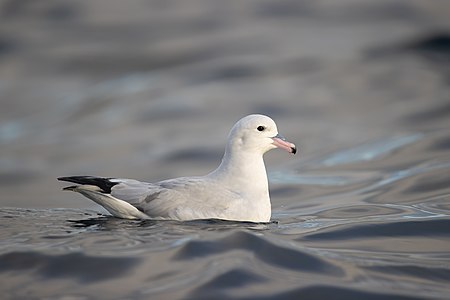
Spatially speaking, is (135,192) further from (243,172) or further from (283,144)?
(283,144)

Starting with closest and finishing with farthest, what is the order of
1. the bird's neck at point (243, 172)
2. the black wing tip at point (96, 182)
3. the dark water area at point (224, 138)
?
the dark water area at point (224, 138)
the black wing tip at point (96, 182)
the bird's neck at point (243, 172)

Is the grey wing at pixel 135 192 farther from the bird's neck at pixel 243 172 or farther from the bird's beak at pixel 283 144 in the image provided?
the bird's beak at pixel 283 144

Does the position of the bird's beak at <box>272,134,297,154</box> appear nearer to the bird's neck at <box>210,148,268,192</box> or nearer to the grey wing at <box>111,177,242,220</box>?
the bird's neck at <box>210,148,268,192</box>

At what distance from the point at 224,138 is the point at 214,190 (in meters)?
6.92

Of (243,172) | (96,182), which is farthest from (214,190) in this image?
(96,182)

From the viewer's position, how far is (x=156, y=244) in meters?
7.20

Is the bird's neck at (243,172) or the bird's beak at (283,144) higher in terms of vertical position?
the bird's beak at (283,144)

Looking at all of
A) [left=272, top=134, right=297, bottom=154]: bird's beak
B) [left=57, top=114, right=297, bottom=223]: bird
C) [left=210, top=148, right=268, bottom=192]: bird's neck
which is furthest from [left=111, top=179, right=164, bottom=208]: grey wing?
[left=272, top=134, right=297, bottom=154]: bird's beak

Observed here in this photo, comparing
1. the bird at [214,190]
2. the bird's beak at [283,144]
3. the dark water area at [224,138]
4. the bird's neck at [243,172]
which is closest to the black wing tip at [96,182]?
the bird at [214,190]

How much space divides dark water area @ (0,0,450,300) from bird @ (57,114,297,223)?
15cm

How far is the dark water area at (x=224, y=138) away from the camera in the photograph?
6.62m

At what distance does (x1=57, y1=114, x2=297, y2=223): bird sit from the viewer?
798 centimetres

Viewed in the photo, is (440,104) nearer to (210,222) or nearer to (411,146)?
(411,146)

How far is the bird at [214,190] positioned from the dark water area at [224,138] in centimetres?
15
